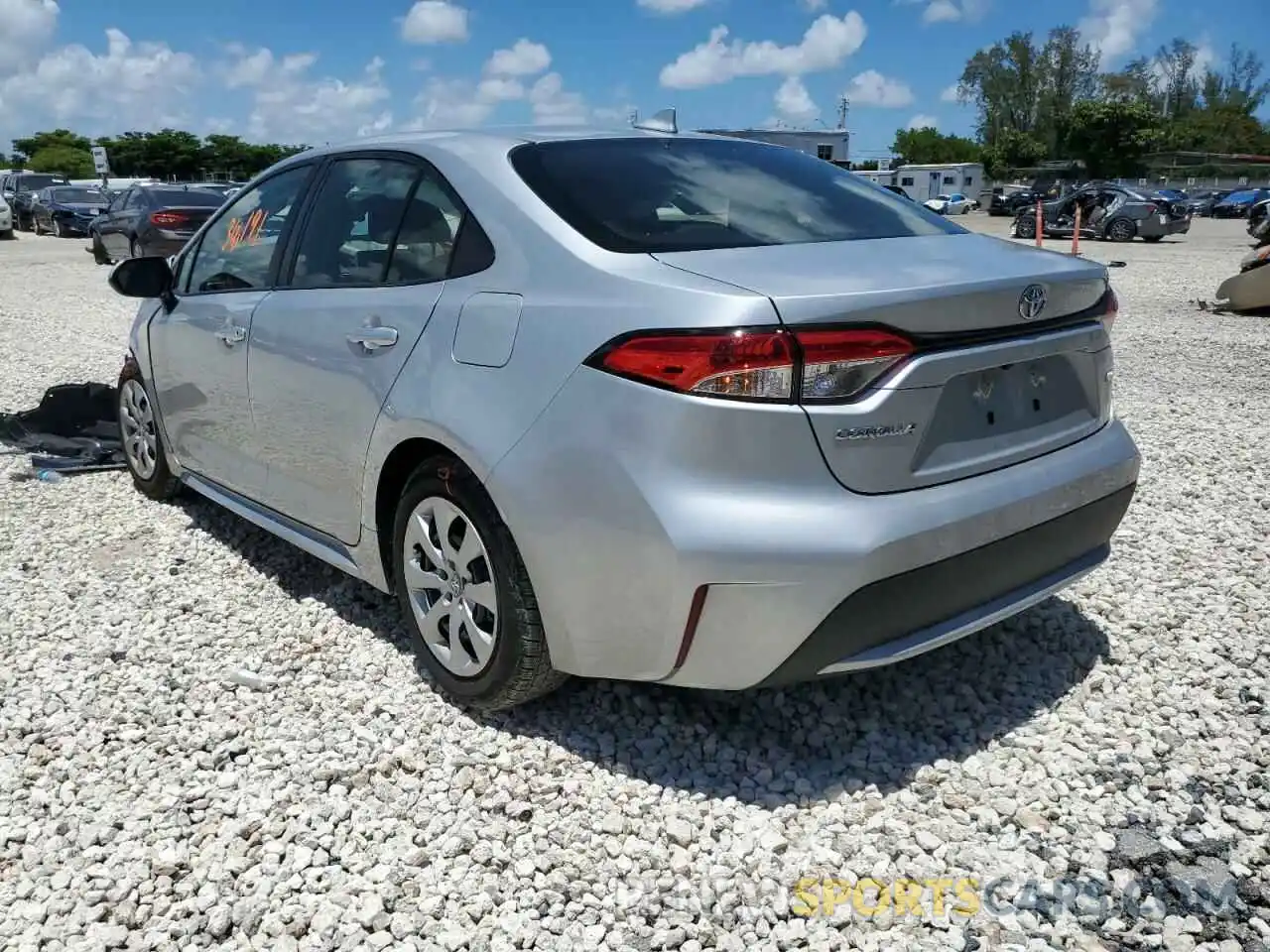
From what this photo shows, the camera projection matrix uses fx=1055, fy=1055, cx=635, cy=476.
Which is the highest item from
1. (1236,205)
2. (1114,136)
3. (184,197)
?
(1114,136)

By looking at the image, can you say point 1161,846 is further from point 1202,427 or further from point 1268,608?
point 1202,427

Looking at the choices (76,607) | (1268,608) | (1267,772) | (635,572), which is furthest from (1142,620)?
(76,607)

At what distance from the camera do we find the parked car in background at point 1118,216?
26.0m

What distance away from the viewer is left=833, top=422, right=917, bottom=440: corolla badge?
7.70 ft

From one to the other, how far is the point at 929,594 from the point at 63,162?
3945 inches

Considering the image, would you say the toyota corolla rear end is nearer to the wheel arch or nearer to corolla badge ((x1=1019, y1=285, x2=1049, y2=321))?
corolla badge ((x1=1019, y1=285, x2=1049, y2=321))

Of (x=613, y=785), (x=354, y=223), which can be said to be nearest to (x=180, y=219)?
(x=354, y=223)

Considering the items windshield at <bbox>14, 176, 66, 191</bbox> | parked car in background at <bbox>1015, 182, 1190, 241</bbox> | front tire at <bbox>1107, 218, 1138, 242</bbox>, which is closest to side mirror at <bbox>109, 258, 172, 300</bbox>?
parked car in background at <bbox>1015, 182, 1190, 241</bbox>

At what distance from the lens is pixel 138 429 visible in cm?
523

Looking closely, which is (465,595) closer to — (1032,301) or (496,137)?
(496,137)

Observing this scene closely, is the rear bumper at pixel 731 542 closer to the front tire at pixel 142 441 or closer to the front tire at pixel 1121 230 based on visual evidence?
the front tire at pixel 142 441

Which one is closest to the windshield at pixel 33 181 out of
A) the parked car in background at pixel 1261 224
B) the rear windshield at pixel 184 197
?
the rear windshield at pixel 184 197

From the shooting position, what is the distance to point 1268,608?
3771 mm

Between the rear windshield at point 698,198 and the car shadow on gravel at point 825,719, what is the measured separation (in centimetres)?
136
